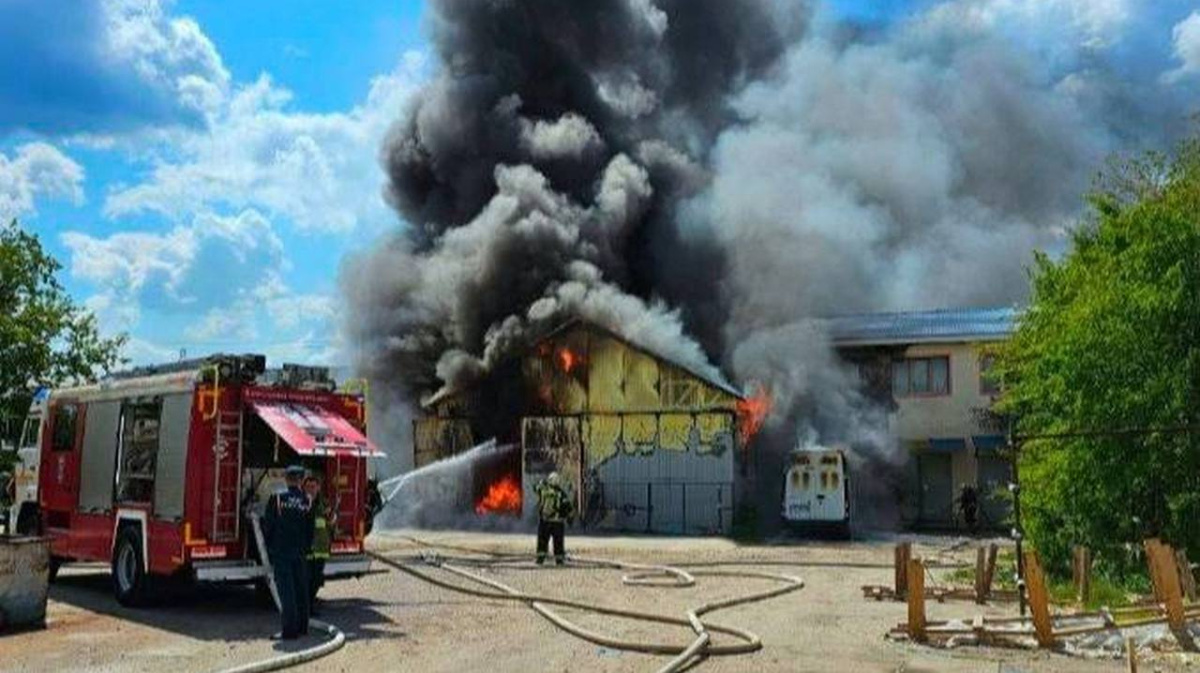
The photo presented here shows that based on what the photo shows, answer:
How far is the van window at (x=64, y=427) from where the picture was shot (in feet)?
45.4

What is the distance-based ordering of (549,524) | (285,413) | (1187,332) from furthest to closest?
1. (549,524)
2. (1187,332)
3. (285,413)

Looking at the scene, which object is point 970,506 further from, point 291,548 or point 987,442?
point 291,548

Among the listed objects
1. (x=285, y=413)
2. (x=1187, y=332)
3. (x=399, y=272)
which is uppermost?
(x=399, y=272)

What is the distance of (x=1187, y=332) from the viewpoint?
13.6 meters

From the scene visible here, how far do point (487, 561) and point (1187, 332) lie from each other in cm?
1077

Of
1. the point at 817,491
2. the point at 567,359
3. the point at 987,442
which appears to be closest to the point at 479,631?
the point at 817,491

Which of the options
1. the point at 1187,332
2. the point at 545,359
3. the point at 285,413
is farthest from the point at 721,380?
the point at 285,413

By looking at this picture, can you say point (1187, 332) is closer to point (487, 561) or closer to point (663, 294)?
point (487, 561)

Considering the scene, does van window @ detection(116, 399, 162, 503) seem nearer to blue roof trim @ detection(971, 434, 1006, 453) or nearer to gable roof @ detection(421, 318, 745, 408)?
gable roof @ detection(421, 318, 745, 408)

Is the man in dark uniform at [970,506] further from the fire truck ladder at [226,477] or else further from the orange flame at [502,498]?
the fire truck ladder at [226,477]

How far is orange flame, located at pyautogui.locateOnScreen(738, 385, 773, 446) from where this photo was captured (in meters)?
28.7

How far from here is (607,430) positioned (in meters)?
29.3

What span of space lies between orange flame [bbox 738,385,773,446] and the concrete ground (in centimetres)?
1190

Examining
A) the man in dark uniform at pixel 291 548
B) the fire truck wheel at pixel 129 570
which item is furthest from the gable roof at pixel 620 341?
the man in dark uniform at pixel 291 548
